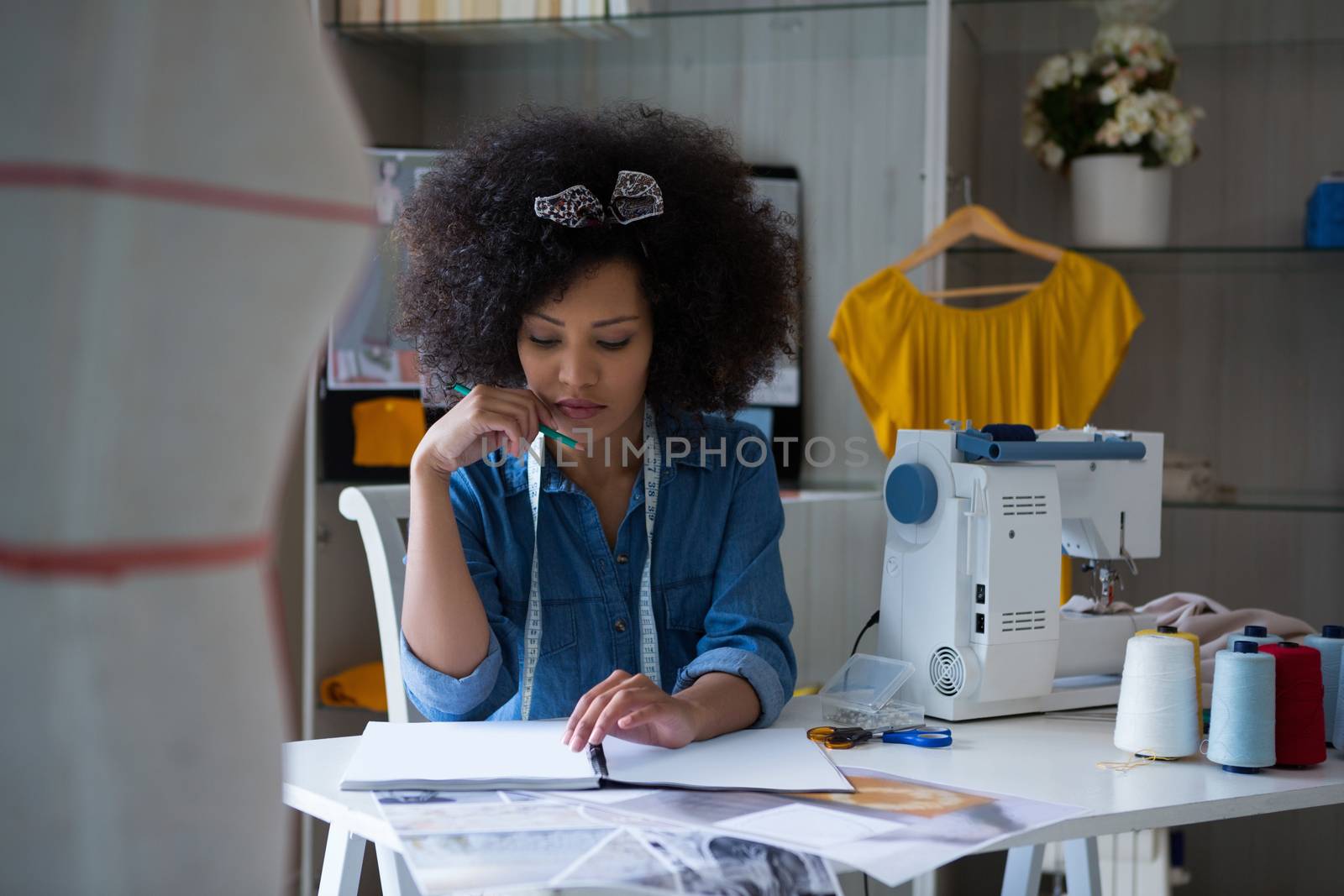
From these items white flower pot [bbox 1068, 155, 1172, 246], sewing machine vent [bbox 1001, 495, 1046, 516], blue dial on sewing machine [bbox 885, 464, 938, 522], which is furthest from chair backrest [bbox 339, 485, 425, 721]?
white flower pot [bbox 1068, 155, 1172, 246]

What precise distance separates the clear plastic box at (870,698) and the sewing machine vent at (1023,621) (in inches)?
4.9

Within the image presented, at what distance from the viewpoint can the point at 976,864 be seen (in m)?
2.92

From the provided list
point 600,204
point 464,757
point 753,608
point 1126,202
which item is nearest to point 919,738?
point 753,608

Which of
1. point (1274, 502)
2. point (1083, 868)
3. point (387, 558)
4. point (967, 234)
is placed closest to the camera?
point (1083, 868)

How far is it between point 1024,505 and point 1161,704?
32 centimetres

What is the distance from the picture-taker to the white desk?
41.3 inches

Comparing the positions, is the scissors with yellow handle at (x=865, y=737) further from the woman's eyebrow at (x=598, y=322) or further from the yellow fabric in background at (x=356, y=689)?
the yellow fabric in background at (x=356, y=689)

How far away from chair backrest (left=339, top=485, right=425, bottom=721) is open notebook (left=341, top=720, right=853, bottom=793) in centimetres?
44

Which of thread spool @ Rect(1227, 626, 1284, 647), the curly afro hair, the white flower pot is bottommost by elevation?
thread spool @ Rect(1227, 626, 1284, 647)

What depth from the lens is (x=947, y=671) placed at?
1467 millimetres

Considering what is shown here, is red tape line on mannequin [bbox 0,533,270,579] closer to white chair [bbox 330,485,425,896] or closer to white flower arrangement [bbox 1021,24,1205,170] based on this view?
white chair [bbox 330,485,425,896]

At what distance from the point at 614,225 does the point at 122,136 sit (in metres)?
1.16

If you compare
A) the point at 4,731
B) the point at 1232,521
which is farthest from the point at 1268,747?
the point at 1232,521

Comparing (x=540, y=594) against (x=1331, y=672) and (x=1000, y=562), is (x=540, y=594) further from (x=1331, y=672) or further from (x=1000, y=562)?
(x=1331, y=672)
